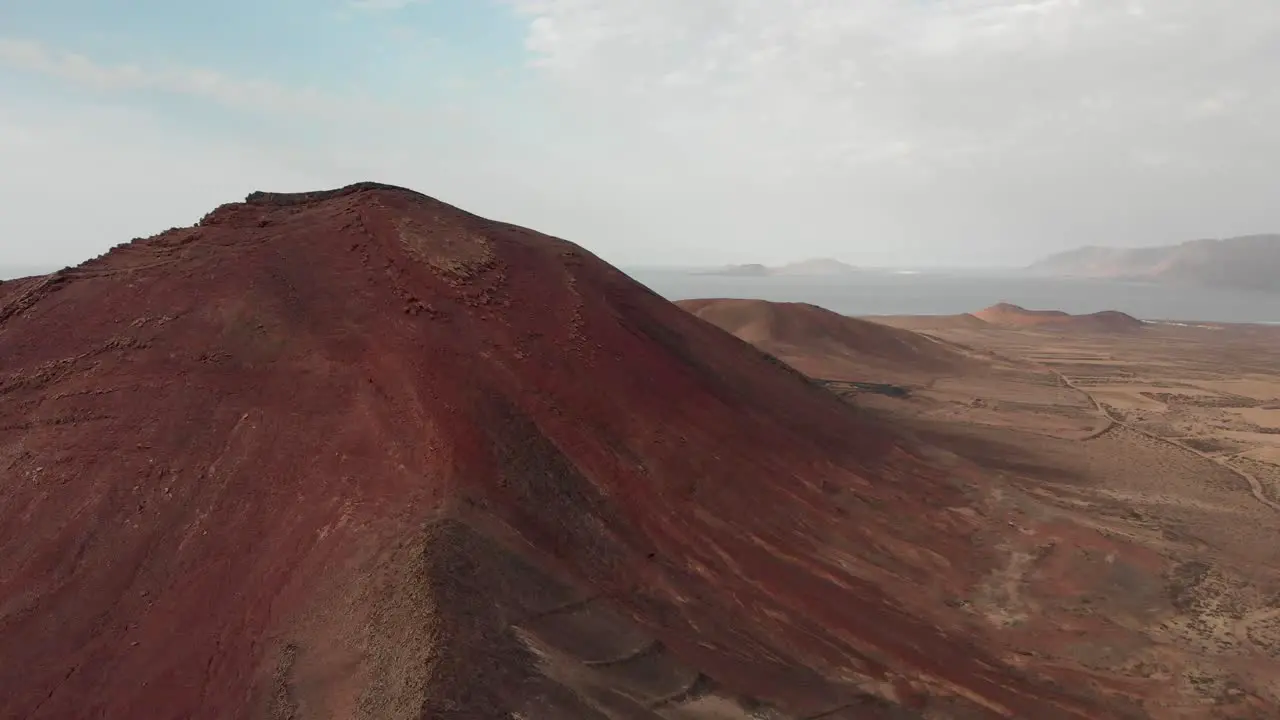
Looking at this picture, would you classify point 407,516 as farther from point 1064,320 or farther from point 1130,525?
point 1064,320

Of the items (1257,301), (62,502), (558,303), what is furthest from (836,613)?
(1257,301)

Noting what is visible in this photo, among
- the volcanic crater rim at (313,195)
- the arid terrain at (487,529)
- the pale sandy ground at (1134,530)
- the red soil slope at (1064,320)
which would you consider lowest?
the pale sandy ground at (1134,530)

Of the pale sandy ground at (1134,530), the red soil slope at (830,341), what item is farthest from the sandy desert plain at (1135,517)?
the red soil slope at (830,341)

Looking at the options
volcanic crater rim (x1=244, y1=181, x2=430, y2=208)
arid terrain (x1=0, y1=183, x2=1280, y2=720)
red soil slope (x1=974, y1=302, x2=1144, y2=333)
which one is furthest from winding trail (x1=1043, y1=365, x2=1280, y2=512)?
red soil slope (x1=974, y1=302, x2=1144, y2=333)

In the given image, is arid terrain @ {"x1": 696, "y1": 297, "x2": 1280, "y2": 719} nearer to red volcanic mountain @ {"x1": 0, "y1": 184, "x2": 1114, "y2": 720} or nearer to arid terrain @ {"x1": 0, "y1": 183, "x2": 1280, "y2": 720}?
arid terrain @ {"x1": 0, "y1": 183, "x2": 1280, "y2": 720}

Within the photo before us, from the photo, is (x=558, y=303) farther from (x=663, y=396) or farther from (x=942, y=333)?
(x=942, y=333)

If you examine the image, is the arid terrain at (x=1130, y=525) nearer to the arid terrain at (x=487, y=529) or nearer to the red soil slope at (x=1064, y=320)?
the arid terrain at (x=487, y=529)
